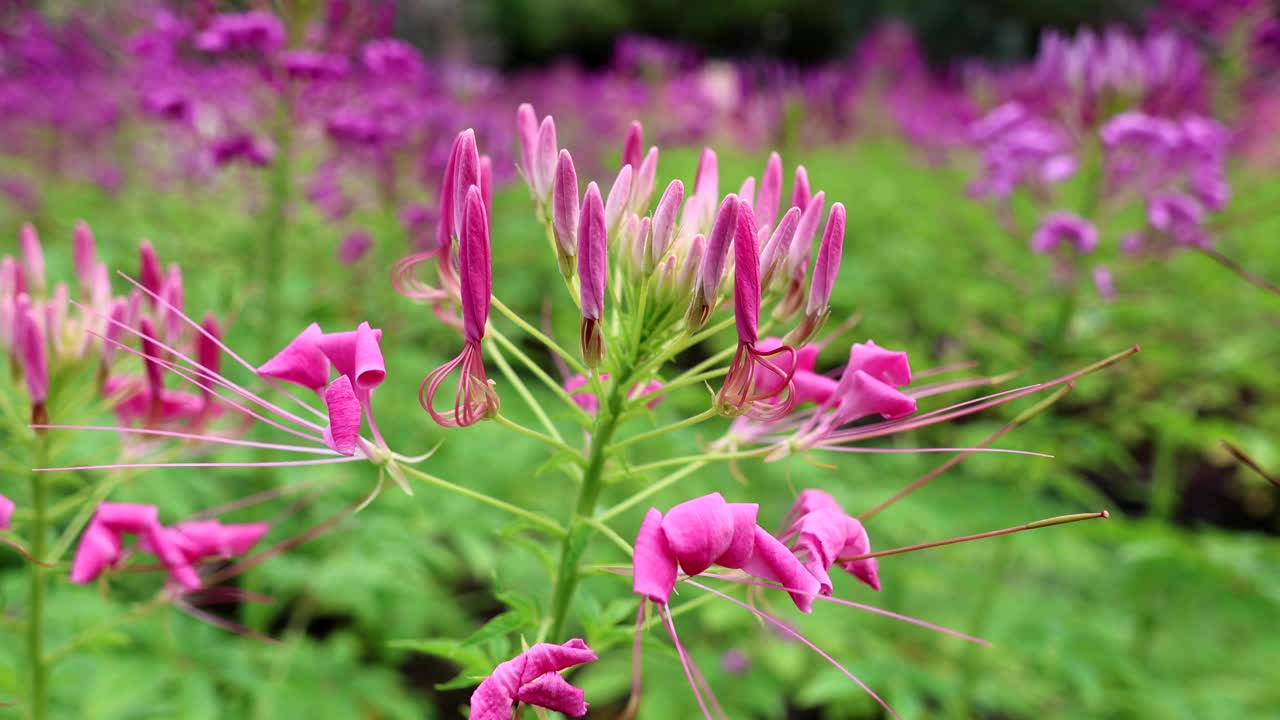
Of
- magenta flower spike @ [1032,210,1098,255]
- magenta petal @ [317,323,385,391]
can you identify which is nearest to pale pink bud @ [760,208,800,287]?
magenta petal @ [317,323,385,391]

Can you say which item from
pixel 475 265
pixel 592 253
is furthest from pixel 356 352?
pixel 592 253

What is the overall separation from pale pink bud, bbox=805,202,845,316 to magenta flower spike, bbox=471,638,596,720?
18.5 inches

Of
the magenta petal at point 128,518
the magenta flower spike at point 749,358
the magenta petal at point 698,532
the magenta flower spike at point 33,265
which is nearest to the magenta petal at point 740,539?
the magenta petal at point 698,532

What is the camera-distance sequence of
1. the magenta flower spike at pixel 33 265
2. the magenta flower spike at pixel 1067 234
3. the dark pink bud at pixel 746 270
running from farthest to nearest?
the magenta flower spike at pixel 1067 234 → the magenta flower spike at pixel 33 265 → the dark pink bud at pixel 746 270

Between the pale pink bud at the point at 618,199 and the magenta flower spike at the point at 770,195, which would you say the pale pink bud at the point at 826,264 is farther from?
the pale pink bud at the point at 618,199

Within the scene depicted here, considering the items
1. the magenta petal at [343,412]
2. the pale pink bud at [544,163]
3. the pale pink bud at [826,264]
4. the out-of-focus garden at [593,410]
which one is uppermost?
the pale pink bud at [544,163]

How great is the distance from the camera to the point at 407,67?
3238mm

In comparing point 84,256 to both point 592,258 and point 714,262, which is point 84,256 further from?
point 714,262

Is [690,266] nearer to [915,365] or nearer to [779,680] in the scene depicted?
[915,365]

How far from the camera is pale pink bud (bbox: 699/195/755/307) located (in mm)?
917

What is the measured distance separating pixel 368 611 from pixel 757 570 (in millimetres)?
2004

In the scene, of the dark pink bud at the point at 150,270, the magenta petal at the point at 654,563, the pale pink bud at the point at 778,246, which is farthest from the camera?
the dark pink bud at the point at 150,270

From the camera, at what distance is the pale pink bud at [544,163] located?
112 cm

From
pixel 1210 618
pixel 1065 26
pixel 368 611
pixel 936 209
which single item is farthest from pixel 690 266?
pixel 1065 26
